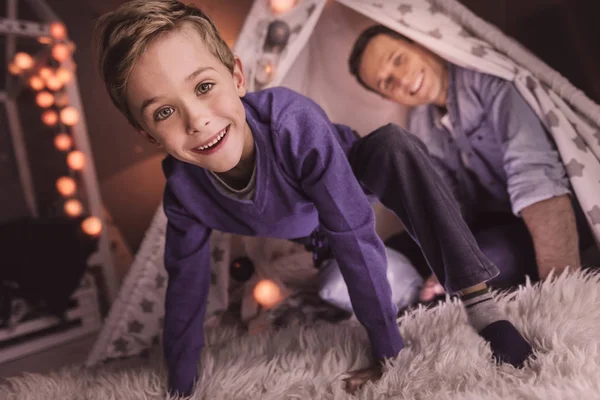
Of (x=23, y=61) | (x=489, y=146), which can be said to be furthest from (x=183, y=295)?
(x=23, y=61)

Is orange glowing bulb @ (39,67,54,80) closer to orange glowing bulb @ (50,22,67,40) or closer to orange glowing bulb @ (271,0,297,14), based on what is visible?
orange glowing bulb @ (50,22,67,40)

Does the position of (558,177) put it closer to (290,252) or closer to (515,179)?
(515,179)

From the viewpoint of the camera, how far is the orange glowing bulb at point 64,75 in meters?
1.53

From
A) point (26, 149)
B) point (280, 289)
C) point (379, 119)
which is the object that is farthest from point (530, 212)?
point (26, 149)

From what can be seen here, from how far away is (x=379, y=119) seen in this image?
55.4 inches

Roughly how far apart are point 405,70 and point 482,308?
2.23 ft

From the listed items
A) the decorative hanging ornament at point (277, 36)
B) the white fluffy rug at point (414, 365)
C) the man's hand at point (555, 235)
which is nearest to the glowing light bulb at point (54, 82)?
the decorative hanging ornament at point (277, 36)

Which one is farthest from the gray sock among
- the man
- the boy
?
the man

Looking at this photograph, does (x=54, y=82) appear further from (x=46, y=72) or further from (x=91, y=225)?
(x=91, y=225)

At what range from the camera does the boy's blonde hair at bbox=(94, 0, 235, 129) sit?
638mm

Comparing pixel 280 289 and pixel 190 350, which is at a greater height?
pixel 190 350

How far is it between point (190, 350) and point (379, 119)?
91 cm

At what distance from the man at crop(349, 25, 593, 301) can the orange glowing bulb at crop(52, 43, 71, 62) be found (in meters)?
Result: 1.00

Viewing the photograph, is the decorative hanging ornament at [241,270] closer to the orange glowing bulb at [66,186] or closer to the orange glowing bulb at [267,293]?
the orange glowing bulb at [267,293]
